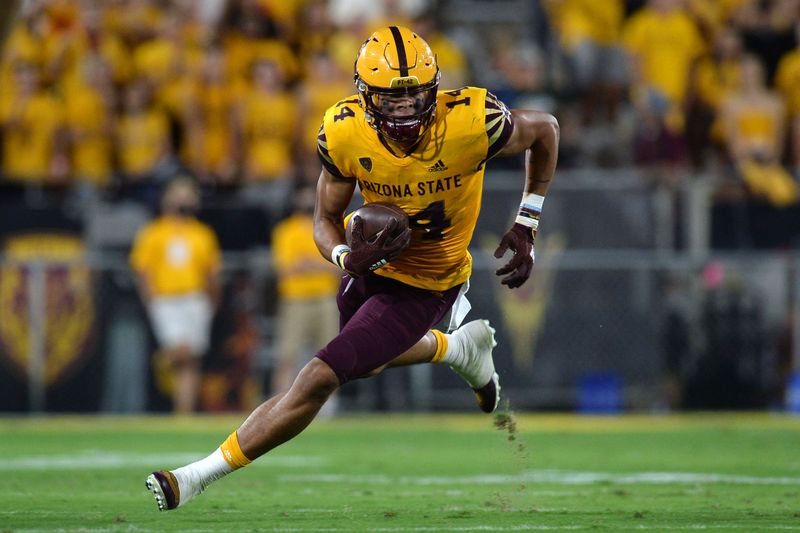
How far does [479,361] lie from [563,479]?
1.15m

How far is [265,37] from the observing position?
44.6 ft

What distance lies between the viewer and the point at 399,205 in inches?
239

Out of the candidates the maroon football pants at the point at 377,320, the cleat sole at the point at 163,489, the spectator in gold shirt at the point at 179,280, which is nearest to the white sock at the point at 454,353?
the maroon football pants at the point at 377,320

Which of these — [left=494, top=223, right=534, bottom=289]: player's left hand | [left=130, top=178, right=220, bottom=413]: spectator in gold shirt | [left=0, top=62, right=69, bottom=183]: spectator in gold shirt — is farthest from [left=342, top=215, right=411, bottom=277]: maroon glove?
[left=0, top=62, right=69, bottom=183]: spectator in gold shirt

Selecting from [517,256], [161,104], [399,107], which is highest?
[161,104]

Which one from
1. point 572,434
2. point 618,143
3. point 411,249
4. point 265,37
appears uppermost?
point 265,37

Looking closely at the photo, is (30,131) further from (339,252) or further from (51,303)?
(339,252)

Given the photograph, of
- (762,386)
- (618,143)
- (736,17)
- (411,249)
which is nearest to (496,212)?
(618,143)

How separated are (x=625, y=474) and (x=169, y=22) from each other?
7.54 meters

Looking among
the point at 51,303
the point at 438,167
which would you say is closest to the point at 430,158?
the point at 438,167

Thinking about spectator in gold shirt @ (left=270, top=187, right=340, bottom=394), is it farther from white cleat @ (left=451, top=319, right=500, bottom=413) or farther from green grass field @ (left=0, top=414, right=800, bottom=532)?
white cleat @ (left=451, top=319, right=500, bottom=413)

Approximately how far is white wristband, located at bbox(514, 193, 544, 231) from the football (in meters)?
0.66

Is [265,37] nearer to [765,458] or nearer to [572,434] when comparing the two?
[572,434]

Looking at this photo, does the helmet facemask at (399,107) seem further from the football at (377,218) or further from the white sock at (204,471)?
the white sock at (204,471)
